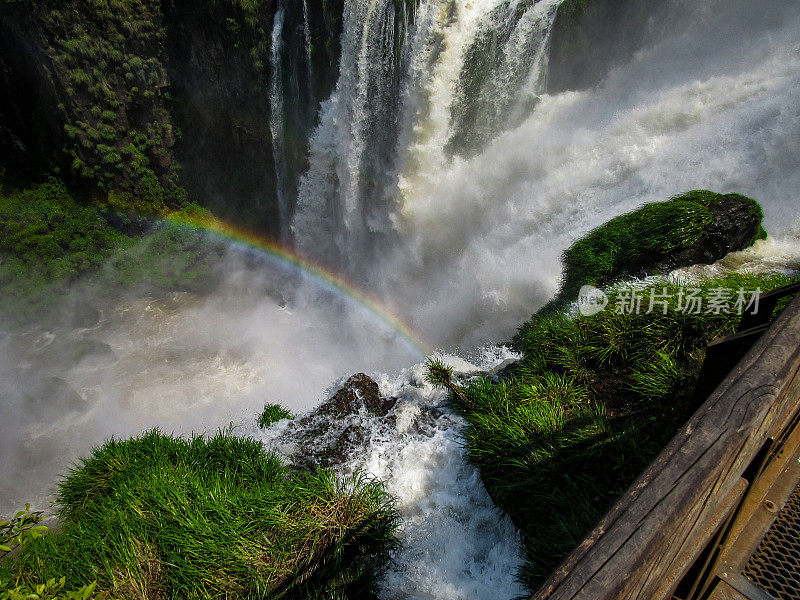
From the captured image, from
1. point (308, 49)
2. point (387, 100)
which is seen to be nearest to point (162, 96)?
point (308, 49)

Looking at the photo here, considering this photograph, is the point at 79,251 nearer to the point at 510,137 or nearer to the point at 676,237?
the point at 510,137

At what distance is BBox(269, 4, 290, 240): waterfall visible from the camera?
12484 mm

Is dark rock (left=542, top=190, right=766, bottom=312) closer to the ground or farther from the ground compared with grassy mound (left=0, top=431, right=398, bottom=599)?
farther from the ground

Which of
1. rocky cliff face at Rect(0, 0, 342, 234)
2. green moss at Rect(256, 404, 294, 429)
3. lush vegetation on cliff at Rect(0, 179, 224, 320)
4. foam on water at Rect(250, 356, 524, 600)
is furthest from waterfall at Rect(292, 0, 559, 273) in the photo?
foam on water at Rect(250, 356, 524, 600)

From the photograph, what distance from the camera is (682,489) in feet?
2.78

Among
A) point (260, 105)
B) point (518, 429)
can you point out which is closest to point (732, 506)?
point (518, 429)

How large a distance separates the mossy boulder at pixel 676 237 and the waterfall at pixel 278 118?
1132cm

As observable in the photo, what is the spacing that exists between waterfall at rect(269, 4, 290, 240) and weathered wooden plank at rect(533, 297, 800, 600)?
14.4m

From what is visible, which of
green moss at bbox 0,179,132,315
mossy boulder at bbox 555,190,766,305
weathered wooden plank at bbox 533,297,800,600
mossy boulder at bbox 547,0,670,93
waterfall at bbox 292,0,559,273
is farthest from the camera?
green moss at bbox 0,179,132,315

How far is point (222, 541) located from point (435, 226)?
8.29 m

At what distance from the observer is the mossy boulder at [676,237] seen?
5.74 metres

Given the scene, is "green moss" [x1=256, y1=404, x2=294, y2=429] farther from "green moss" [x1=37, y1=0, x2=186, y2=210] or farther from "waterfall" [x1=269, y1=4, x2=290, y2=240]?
"green moss" [x1=37, y1=0, x2=186, y2=210]

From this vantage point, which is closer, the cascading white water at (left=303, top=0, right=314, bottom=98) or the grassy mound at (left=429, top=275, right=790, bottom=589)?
the grassy mound at (left=429, top=275, right=790, bottom=589)

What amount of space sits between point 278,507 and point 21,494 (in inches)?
339
